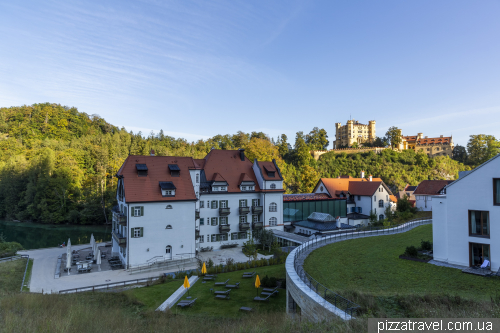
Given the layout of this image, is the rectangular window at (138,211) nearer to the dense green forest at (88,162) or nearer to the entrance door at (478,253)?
the entrance door at (478,253)

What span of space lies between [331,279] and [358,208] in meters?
30.4

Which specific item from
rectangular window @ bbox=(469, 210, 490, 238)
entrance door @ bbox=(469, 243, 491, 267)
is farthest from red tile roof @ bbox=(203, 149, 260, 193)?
entrance door @ bbox=(469, 243, 491, 267)

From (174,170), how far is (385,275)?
20338 mm

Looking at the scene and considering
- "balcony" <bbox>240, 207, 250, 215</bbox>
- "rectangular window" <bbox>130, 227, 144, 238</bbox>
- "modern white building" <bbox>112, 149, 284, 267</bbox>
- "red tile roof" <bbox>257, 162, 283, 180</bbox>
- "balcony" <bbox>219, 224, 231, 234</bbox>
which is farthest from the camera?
"red tile roof" <bbox>257, 162, 283, 180</bbox>

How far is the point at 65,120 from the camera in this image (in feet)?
294

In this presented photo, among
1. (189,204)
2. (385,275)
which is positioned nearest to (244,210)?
(189,204)

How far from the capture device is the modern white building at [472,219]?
15547 millimetres

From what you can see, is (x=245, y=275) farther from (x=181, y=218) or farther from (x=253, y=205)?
(x=253, y=205)

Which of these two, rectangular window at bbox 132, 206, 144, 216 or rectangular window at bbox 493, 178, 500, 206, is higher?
rectangular window at bbox 493, 178, 500, 206

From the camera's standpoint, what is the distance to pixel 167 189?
2689 cm

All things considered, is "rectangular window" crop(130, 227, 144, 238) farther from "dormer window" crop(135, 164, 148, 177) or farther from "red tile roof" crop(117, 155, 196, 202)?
"dormer window" crop(135, 164, 148, 177)

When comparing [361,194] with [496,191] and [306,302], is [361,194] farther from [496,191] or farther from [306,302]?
[306,302]

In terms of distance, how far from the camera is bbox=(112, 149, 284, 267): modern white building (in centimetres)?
2594

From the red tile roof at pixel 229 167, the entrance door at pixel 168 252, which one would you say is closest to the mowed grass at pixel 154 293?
the entrance door at pixel 168 252
